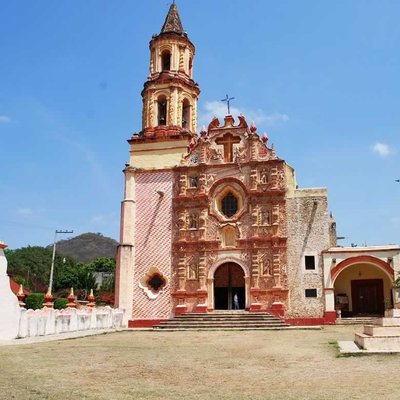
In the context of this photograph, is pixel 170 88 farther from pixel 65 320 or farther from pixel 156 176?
pixel 65 320

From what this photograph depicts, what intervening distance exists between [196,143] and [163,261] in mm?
6753

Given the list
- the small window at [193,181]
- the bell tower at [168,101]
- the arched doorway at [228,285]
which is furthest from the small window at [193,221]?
the bell tower at [168,101]

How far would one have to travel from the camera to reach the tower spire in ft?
96.7

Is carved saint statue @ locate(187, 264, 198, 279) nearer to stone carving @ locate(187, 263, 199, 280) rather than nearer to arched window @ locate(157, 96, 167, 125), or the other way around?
stone carving @ locate(187, 263, 199, 280)

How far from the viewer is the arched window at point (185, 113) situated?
95.9ft

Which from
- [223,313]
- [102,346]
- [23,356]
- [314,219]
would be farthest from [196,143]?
[23,356]

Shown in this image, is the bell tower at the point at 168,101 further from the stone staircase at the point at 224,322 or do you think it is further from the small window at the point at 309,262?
the small window at the point at 309,262

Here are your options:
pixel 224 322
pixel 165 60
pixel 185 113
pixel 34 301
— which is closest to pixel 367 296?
pixel 224 322

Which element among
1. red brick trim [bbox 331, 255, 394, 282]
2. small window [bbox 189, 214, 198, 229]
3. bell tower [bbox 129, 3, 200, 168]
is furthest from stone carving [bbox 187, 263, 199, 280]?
red brick trim [bbox 331, 255, 394, 282]

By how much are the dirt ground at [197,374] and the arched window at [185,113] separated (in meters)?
18.2

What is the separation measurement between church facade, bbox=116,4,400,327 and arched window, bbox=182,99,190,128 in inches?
34.8

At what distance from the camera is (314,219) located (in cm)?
2517

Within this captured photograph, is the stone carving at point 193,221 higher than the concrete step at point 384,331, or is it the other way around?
the stone carving at point 193,221

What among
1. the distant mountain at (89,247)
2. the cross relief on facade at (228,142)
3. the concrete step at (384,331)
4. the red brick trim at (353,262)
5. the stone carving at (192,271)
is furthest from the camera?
the distant mountain at (89,247)
